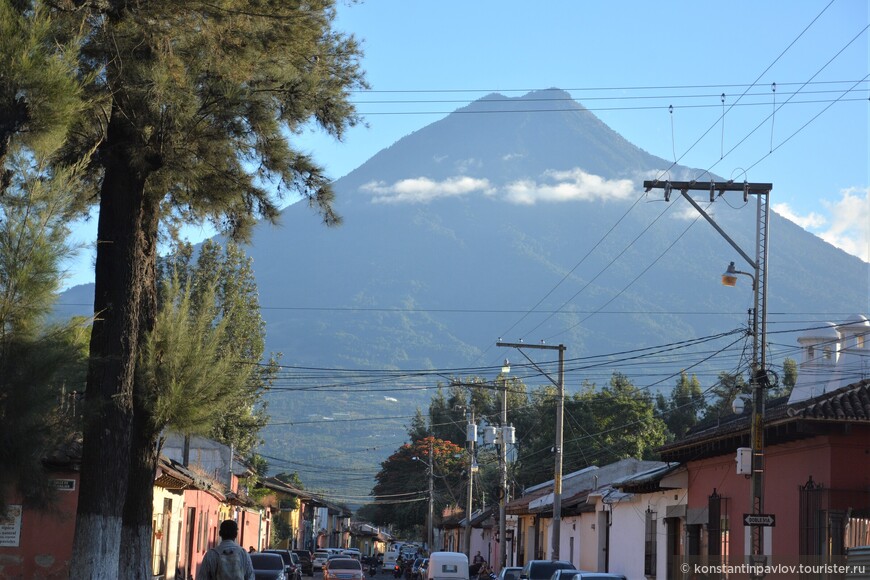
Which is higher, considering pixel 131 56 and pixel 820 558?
pixel 131 56

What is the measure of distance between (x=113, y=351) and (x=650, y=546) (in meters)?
20.9

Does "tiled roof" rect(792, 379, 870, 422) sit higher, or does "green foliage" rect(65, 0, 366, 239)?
→ "green foliage" rect(65, 0, 366, 239)

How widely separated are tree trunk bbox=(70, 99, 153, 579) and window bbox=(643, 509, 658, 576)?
20.0m

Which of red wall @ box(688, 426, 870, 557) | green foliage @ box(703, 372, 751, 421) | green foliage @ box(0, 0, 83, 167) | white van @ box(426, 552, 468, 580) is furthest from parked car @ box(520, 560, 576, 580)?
green foliage @ box(0, 0, 83, 167)

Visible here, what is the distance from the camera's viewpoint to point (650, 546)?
31000 millimetres

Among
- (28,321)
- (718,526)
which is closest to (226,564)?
(28,321)

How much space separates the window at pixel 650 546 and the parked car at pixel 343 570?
11.3 m

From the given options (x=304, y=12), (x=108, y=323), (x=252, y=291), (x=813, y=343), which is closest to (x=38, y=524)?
(x=108, y=323)

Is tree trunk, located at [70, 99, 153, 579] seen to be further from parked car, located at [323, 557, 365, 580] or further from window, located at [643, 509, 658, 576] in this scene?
parked car, located at [323, 557, 365, 580]

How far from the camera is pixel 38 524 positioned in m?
22.5

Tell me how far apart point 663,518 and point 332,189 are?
17.2 metres

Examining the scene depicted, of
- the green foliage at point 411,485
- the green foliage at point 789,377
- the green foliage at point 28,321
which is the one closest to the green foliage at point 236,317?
the green foliage at point 28,321

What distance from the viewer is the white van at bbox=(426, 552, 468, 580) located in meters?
37.2

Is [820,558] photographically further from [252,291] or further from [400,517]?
[400,517]
